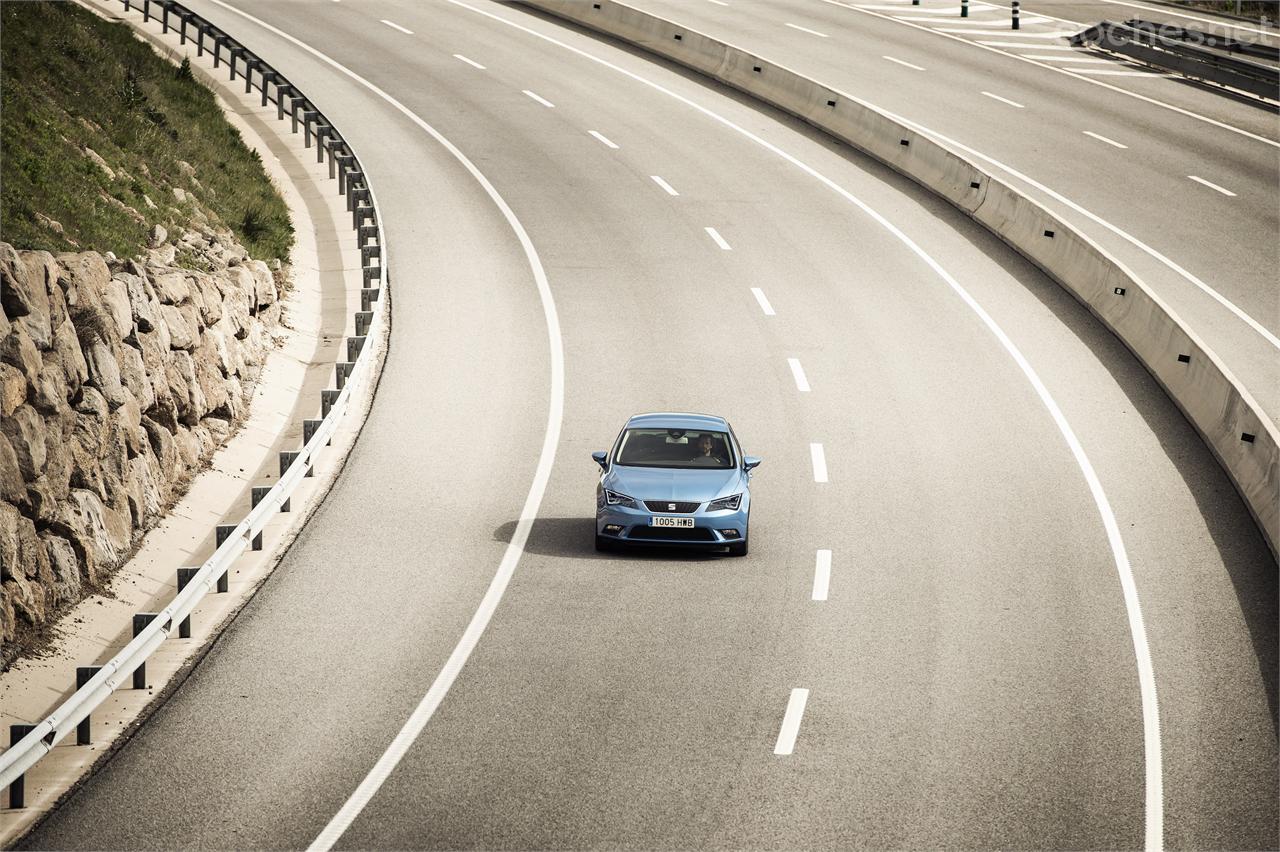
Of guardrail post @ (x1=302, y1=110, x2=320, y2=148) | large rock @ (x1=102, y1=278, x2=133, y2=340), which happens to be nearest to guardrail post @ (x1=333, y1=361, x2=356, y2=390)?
large rock @ (x1=102, y1=278, x2=133, y2=340)

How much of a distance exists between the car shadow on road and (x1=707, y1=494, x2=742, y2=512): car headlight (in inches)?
25.1

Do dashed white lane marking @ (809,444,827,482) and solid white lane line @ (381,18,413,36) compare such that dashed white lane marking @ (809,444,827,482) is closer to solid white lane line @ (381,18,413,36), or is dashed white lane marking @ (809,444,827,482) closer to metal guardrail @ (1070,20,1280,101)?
metal guardrail @ (1070,20,1280,101)

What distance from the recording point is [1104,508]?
60.7ft

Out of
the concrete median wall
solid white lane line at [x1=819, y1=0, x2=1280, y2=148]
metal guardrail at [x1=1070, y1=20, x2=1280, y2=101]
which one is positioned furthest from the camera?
metal guardrail at [x1=1070, y1=20, x2=1280, y2=101]

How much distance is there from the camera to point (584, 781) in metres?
11.2

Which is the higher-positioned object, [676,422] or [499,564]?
[676,422]

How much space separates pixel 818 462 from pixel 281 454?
709 centimetres

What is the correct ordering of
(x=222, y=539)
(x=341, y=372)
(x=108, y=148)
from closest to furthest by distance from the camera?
(x=222, y=539)
(x=341, y=372)
(x=108, y=148)

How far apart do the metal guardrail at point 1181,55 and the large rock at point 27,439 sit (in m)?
35.9

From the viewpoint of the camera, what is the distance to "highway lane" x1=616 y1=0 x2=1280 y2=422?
28.1 m

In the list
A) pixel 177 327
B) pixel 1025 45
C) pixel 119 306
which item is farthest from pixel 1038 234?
pixel 1025 45

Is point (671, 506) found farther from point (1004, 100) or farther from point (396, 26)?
point (396, 26)

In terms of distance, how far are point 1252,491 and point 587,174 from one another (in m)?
19.8

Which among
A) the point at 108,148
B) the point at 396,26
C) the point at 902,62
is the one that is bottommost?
the point at 108,148
